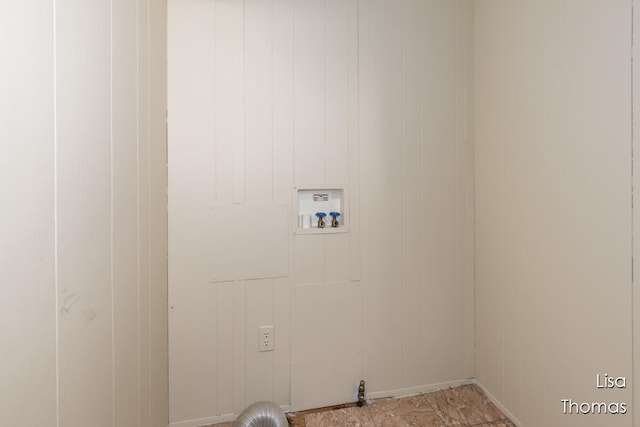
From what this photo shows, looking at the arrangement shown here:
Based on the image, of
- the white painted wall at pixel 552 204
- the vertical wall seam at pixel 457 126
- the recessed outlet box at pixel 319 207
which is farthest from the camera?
the vertical wall seam at pixel 457 126

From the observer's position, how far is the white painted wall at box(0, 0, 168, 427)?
0.53 meters

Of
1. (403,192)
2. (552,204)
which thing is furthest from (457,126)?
(552,204)

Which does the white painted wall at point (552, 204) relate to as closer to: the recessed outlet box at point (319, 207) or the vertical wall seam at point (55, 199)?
the recessed outlet box at point (319, 207)

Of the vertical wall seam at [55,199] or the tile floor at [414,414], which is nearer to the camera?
the vertical wall seam at [55,199]

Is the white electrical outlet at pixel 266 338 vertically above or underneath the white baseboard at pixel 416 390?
above

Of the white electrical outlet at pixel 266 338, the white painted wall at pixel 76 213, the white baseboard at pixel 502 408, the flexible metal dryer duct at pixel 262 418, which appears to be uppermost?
the white painted wall at pixel 76 213

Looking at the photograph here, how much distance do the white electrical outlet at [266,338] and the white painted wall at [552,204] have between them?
3.68 feet

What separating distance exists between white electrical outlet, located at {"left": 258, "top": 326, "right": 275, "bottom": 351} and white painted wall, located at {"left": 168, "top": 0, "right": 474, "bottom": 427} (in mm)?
31

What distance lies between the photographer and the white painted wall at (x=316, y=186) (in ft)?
Answer: 5.03

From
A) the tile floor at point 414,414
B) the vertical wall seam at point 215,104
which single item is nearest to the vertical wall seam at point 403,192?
the tile floor at point 414,414

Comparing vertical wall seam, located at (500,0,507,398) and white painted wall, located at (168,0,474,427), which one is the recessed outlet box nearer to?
white painted wall, located at (168,0,474,427)

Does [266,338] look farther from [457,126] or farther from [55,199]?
[457,126]

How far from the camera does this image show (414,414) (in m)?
1.62

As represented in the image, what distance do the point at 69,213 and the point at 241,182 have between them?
35.5 inches
